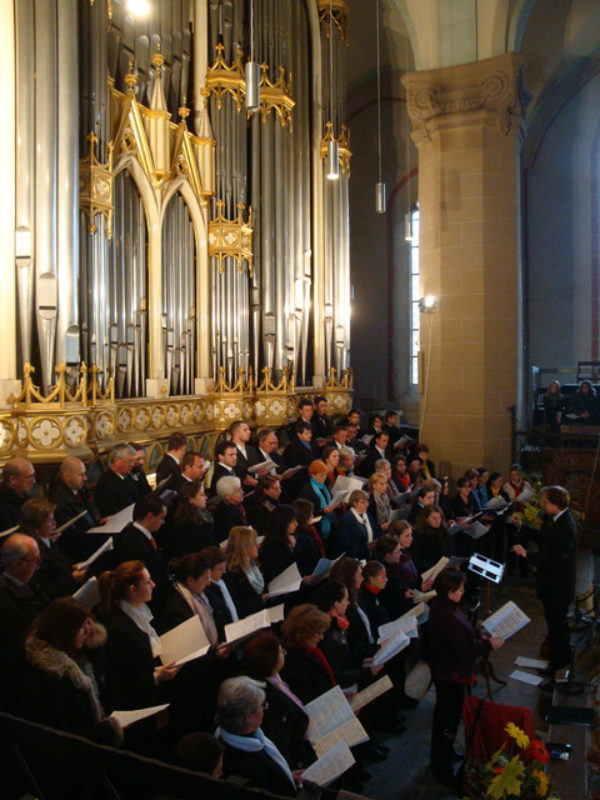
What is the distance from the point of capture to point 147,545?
4625 mm

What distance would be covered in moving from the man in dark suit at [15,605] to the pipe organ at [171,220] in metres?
3.00

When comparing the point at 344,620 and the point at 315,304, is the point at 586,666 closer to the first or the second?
the point at 344,620

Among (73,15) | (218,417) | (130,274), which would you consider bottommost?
(218,417)

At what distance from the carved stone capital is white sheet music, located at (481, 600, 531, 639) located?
9493 millimetres

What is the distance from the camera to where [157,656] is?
381cm

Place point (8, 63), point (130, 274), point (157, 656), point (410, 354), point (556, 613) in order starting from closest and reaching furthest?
1. point (157, 656)
2. point (556, 613)
3. point (8, 63)
4. point (130, 274)
5. point (410, 354)

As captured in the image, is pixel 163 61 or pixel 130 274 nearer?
pixel 130 274

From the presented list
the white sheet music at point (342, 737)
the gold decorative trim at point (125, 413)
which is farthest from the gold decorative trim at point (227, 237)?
the white sheet music at point (342, 737)

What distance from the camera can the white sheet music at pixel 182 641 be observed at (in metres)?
3.67

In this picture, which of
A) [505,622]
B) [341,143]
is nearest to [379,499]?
[505,622]

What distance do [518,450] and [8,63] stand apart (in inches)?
370

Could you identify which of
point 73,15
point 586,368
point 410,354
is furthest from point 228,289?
point 586,368

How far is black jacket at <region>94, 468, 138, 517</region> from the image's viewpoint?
5965mm

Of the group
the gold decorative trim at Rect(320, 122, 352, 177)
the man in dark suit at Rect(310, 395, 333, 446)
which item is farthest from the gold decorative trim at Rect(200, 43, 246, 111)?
the man in dark suit at Rect(310, 395, 333, 446)
